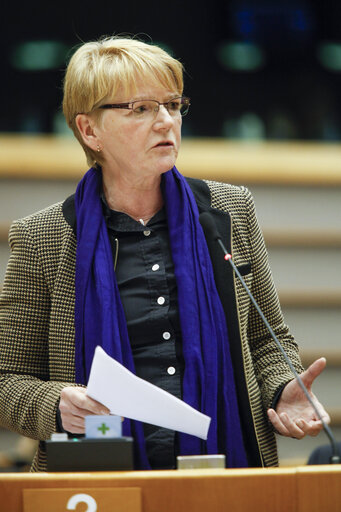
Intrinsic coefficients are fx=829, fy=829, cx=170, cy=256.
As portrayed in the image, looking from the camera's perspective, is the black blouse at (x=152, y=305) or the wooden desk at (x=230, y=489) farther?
the black blouse at (x=152, y=305)

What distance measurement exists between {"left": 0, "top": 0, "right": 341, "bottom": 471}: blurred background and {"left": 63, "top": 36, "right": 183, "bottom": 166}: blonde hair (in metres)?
1.93

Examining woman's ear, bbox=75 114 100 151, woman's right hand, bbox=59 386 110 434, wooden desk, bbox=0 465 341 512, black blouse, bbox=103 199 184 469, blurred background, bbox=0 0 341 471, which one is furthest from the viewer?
A: blurred background, bbox=0 0 341 471

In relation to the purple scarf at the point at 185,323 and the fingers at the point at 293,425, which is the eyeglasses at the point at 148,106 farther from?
the fingers at the point at 293,425

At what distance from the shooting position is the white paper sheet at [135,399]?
5.11 feet

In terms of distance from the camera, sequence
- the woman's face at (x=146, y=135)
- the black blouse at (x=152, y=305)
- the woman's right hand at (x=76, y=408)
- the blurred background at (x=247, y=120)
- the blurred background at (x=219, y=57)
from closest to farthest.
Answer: the woman's right hand at (x=76, y=408), the black blouse at (x=152, y=305), the woman's face at (x=146, y=135), the blurred background at (x=247, y=120), the blurred background at (x=219, y=57)

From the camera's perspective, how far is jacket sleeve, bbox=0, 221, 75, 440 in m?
2.00

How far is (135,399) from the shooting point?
5.19 ft

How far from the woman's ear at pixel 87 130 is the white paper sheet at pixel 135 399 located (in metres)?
0.76

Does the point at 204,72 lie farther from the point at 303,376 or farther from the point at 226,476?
the point at 226,476

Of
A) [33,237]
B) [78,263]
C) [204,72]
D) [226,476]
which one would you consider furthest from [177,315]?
[204,72]

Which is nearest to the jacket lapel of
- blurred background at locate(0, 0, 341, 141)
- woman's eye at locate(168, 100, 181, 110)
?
woman's eye at locate(168, 100, 181, 110)

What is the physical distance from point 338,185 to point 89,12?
1.58 meters

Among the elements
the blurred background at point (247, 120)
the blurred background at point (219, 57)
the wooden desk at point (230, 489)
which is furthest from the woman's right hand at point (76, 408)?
the blurred background at point (219, 57)

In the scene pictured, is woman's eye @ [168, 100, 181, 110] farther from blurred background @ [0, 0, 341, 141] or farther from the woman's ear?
blurred background @ [0, 0, 341, 141]
